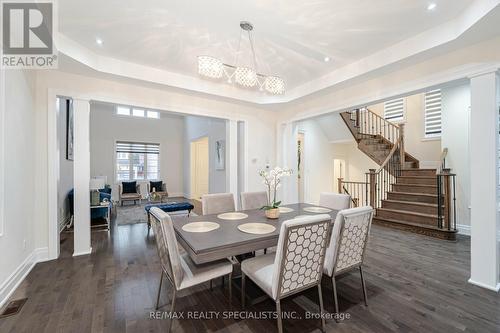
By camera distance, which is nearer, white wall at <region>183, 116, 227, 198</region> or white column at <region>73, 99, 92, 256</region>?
white column at <region>73, 99, 92, 256</region>

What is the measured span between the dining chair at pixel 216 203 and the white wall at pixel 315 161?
432cm

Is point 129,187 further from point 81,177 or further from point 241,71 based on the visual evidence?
point 241,71

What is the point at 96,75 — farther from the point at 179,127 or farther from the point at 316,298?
the point at 179,127

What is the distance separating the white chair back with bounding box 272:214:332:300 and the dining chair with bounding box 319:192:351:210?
145cm

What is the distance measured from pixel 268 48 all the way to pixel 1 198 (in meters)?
3.30

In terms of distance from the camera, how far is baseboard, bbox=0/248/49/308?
6.90 ft

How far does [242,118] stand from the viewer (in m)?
4.78

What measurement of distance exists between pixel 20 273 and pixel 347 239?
3478 mm

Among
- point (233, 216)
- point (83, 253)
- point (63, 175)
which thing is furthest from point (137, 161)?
point (233, 216)

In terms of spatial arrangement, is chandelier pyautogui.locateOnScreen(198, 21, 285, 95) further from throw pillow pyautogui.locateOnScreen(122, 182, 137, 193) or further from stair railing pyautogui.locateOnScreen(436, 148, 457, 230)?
throw pillow pyautogui.locateOnScreen(122, 182, 137, 193)

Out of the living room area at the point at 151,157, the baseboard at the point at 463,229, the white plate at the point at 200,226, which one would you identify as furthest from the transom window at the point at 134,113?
the baseboard at the point at 463,229

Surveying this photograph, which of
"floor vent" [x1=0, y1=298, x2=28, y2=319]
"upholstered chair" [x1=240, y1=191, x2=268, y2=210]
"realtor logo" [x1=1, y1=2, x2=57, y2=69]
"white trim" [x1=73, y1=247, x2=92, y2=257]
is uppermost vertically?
"realtor logo" [x1=1, y1=2, x2=57, y2=69]

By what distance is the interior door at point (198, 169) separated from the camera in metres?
8.80

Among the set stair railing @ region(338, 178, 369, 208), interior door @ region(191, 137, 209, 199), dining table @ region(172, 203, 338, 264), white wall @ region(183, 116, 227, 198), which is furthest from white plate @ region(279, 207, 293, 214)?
interior door @ region(191, 137, 209, 199)
